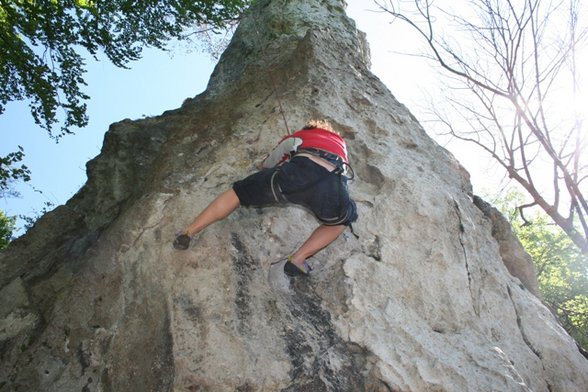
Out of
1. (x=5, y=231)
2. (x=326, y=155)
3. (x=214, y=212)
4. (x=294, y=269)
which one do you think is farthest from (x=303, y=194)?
(x=5, y=231)

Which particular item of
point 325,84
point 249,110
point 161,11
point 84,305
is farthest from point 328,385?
point 161,11

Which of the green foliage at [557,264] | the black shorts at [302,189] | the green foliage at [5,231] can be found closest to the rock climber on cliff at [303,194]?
the black shorts at [302,189]

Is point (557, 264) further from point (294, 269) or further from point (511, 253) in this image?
point (294, 269)

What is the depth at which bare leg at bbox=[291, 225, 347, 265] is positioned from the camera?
3.26 metres

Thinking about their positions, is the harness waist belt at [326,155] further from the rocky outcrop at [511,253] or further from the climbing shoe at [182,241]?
the rocky outcrop at [511,253]

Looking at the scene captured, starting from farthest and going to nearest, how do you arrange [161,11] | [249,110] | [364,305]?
[161,11], [249,110], [364,305]

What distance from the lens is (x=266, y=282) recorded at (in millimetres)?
3236

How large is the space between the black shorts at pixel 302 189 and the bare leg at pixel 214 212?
67 millimetres

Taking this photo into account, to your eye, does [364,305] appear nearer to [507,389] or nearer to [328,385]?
[328,385]

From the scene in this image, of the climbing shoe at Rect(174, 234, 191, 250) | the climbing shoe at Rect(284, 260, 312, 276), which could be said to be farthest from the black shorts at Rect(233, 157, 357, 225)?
the climbing shoe at Rect(174, 234, 191, 250)

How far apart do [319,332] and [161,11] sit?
19.1ft

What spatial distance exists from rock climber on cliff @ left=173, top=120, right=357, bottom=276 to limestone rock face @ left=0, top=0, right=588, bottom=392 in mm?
226

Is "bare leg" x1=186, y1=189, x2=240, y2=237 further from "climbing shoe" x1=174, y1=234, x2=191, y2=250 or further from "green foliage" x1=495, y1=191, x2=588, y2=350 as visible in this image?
"green foliage" x1=495, y1=191, x2=588, y2=350

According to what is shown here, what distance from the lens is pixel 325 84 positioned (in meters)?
5.00
